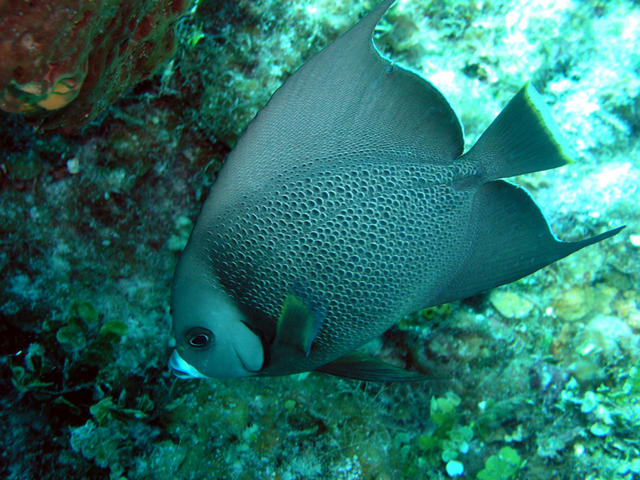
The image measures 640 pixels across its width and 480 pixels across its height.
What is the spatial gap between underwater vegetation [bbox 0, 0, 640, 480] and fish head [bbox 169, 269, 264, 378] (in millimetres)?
625

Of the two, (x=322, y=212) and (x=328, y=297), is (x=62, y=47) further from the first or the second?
(x=328, y=297)

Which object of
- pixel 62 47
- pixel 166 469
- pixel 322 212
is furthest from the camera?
pixel 166 469

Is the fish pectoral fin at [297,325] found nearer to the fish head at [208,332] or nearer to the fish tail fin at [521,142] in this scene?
the fish head at [208,332]

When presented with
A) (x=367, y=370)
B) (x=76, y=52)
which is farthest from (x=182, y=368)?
(x=76, y=52)

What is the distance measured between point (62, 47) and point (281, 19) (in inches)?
47.0

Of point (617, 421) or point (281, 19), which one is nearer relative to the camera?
point (281, 19)

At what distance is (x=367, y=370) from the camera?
6.55ft

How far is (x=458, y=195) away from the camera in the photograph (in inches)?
71.5

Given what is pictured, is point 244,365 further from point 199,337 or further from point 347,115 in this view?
point 347,115

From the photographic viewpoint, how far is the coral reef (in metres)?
1.31

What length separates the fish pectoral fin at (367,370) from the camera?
6.42 ft

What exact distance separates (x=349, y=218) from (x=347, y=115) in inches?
18.3

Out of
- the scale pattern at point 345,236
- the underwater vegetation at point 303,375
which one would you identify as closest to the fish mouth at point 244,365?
the scale pattern at point 345,236

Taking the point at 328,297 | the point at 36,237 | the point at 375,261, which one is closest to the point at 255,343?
the point at 328,297
